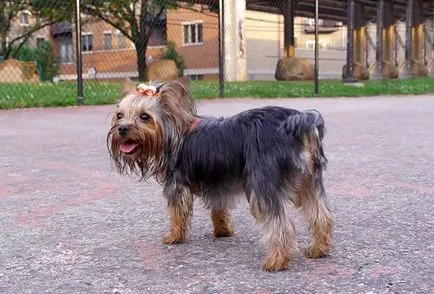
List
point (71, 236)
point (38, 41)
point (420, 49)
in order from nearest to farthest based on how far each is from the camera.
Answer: point (71, 236) < point (420, 49) < point (38, 41)

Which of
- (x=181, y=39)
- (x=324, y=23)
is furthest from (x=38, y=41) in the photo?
(x=324, y=23)

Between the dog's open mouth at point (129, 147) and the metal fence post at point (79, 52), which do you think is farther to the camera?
the metal fence post at point (79, 52)

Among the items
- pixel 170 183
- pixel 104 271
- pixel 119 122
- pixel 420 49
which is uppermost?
pixel 420 49

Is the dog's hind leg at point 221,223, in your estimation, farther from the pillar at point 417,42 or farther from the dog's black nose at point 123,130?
the pillar at point 417,42

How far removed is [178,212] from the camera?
11.3 feet

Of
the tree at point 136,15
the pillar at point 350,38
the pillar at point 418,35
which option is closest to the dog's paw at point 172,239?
the pillar at point 350,38

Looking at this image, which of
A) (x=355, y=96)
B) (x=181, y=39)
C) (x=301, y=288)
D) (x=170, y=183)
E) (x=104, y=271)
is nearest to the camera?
(x=301, y=288)

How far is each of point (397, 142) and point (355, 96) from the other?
372 inches

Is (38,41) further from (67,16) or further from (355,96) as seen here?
(355,96)

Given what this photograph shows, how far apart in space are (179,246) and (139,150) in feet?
1.94

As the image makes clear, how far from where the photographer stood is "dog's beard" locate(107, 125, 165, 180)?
320 centimetres

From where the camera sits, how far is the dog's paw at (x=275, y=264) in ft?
9.76

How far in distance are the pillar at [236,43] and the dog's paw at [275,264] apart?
23063mm

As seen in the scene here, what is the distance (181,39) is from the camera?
1467 inches
